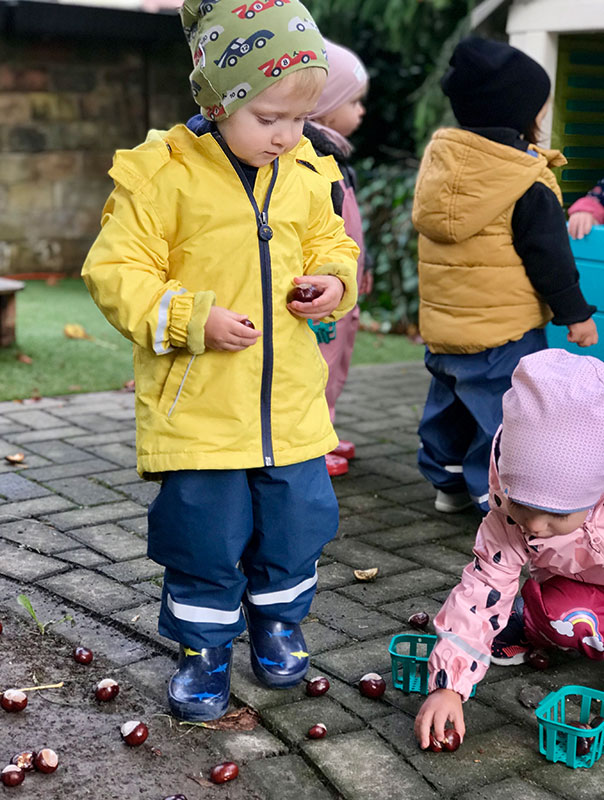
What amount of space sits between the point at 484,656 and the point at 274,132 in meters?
1.35

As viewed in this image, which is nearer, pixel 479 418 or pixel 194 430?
pixel 194 430

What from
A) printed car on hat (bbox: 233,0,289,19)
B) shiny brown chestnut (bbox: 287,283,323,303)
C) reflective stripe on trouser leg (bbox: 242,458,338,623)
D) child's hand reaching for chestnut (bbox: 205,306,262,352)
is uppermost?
printed car on hat (bbox: 233,0,289,19)

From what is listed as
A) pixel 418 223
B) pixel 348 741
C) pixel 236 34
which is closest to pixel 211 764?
pixel 348 741

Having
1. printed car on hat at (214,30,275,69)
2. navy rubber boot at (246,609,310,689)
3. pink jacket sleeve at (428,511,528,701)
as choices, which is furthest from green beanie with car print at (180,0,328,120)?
navy rubber boot at (246,609,310,689)

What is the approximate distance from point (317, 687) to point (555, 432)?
3.14 feet

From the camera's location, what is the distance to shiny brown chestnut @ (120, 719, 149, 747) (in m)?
2.54

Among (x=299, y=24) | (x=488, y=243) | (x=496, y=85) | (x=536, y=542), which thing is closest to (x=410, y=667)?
(x=536, y=542)

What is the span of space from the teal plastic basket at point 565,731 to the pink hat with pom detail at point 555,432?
489 mm

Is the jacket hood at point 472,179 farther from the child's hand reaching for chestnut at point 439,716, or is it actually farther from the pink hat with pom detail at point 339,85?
the child's hand reaching for chestnut at point 439,716

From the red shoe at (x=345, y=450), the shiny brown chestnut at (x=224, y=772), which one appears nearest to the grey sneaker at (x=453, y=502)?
the red shoe at (x=345, y=450)

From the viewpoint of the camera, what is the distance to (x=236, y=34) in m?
2.47

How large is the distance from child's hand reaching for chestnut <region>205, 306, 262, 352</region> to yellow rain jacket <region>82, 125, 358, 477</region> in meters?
0.03

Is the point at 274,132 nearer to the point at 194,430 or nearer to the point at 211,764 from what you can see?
the point at 194,430

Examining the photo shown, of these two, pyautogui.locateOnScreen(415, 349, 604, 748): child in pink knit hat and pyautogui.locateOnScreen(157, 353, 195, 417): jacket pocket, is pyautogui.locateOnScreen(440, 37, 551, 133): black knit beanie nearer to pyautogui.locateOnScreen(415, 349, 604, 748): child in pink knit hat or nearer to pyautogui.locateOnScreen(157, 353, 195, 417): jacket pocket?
pyautogui.locateOnScreen(415, 349, 604, 748): child in pink knit hat
